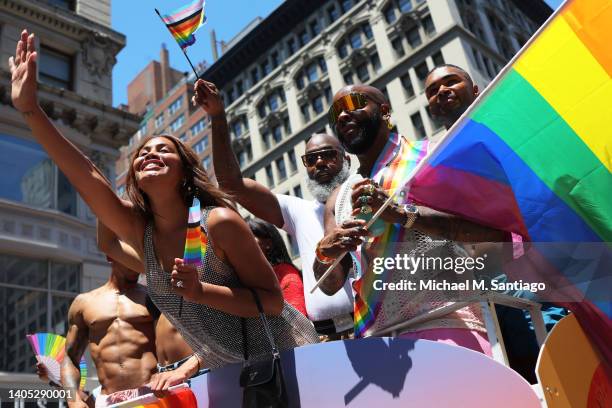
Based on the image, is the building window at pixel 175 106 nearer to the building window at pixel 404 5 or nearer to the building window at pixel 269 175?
the building window at pixel 269 175

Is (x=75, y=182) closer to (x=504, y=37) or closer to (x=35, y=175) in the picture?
(x=35, y=175)

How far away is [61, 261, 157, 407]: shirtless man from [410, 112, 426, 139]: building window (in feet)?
93.9

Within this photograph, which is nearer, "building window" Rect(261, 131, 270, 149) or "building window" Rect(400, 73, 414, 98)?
"building window" Rect(400, 73, 414, 98)

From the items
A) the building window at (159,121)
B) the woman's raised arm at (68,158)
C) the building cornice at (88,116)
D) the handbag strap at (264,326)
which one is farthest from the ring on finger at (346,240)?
the building window at (159,121)

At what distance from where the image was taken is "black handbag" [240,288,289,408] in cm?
182

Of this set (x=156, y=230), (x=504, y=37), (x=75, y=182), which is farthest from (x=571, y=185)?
(x=504, y=37)

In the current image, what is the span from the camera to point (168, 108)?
66875 mm

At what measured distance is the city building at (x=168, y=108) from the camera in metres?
58.2

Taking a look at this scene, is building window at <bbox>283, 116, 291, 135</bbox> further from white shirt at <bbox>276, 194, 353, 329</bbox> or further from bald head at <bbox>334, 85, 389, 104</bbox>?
bald head at <bbox>334, 85, 389, 104</bbox>

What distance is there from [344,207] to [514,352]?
0.98 m

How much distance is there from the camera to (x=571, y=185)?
1744 millimetres

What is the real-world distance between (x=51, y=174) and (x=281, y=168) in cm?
2737

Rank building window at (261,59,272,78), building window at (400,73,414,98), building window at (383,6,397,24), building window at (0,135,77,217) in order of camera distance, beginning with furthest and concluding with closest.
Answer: building window at (261,59,272,78) → building window at (383,6,397,24) → building window at (400,73,414,98) → building window at (0,135,77,217)

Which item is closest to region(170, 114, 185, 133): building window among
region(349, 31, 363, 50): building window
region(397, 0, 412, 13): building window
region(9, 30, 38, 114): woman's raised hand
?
region(349, 31, 363, 50): building window
